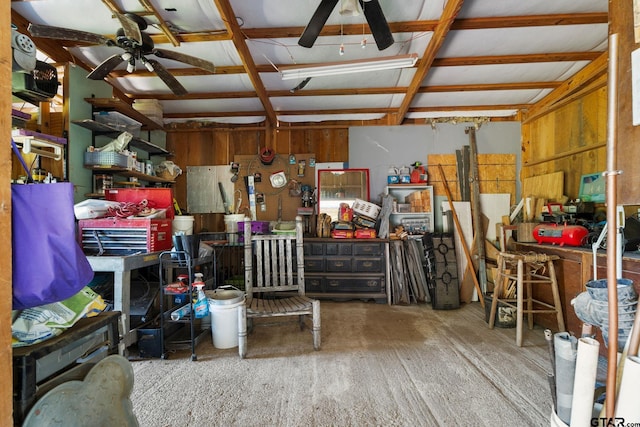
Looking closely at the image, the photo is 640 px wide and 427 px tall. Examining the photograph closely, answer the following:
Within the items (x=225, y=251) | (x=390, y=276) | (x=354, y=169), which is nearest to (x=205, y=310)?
(x=225, y=251)

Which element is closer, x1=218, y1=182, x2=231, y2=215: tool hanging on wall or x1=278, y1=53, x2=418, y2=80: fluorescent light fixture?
x1=278, y1=53, x2=418, y2=80: fluorescent light fixture

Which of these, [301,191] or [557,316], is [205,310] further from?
[557,316]

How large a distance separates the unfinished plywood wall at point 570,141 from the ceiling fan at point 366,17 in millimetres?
2788

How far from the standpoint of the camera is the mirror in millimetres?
4340

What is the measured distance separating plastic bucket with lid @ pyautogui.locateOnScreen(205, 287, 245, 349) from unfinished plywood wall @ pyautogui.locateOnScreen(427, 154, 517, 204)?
3457 millimetres

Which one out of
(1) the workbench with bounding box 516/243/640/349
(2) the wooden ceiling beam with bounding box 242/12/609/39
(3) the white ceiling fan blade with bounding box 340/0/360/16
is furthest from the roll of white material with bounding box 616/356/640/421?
(2) the wooden ceiling beam with bounding box 242/12/609/39

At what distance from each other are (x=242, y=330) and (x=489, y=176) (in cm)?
421

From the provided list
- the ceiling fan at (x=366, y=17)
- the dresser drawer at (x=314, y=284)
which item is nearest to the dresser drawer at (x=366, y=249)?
the dresser drawer at (x=314, y=284)

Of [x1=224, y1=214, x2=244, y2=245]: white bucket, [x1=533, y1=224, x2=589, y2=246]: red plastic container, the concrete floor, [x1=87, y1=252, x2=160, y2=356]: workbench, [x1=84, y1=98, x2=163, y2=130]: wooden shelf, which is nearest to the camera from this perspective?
the concrete floor

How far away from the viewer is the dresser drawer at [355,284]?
145 inches

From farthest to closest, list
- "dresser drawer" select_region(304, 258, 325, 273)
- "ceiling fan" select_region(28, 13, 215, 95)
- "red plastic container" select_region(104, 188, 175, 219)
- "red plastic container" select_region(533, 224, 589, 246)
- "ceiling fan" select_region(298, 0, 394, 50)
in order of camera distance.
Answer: "dresser drawer" select_region(304, 258, 325, 273) < "red plastic container" select_region(104, 188, 175, 219) < "red plastic container" select_region(533, 224, 589, 246) < "ceiling fan" select_region(28, 13, 215, 95) < "ceiling fan" select_region(298, 0, 394, 50)

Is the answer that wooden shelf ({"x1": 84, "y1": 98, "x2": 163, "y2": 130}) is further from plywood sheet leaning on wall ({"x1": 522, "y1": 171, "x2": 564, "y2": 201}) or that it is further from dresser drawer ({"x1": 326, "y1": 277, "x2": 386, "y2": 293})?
plywood sheet leaning on wall ({"x1": 522, "y1": 171, "x2": 564, "y2": 201})

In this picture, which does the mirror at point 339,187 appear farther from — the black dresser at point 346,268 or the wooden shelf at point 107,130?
the wooden shelf at point 107,130

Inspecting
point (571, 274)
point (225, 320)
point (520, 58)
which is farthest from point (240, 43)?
point (571, 274)
